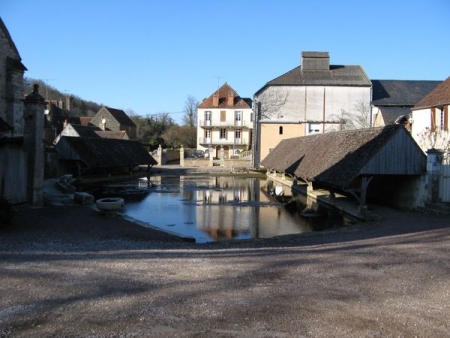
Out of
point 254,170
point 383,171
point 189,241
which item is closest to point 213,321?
point 189,241

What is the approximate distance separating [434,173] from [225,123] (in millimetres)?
44122

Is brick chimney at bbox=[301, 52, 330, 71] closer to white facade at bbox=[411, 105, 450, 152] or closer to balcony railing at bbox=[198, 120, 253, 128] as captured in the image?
balcony railing at bbox=[198, 120, 253, 128]

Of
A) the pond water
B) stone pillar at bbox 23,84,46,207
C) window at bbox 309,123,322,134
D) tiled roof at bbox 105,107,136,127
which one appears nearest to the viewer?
stone pillar at bbox 23,84,46,207

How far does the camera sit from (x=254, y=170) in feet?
150

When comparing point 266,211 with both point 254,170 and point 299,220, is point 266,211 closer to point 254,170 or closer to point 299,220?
point 299,220

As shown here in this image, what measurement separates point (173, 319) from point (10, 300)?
194cm

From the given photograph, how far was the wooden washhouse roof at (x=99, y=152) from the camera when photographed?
28.9 meters

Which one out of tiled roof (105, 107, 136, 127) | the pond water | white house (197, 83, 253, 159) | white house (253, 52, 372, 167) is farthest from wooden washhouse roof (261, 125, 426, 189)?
tiled roof (105, 107, 136, 127)

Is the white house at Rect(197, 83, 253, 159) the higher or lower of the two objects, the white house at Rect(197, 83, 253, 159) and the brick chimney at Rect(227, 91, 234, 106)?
the lower

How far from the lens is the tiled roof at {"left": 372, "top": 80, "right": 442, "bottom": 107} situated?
41.3m

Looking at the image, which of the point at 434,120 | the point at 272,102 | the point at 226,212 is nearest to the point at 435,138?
the point at 434,120

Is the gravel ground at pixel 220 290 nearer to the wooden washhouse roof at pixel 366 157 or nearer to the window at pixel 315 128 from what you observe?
the wooden washhouse roof at pixel 366 157

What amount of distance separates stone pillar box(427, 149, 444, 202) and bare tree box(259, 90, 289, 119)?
1215 inches

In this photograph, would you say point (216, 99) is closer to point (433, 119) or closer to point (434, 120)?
point (433, 119)
